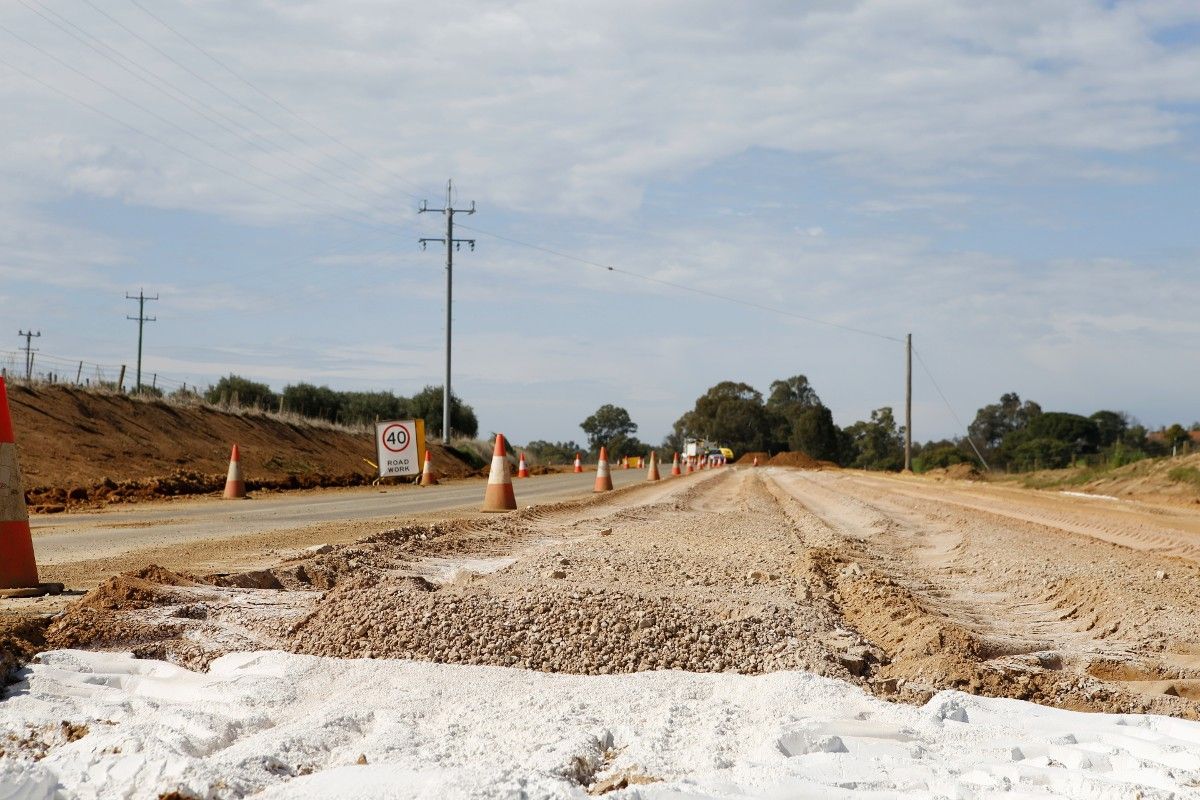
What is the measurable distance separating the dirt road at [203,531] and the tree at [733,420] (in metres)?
99.0

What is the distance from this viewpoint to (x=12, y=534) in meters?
6.98

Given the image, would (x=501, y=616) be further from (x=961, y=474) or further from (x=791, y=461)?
(x=791, y=461)

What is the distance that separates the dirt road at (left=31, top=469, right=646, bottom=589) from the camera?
8875 mm

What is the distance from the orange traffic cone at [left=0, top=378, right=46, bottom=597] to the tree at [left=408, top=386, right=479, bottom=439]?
6316 cm

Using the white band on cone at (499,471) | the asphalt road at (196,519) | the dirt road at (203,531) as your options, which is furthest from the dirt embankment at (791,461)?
the white band on cone at (499,471)

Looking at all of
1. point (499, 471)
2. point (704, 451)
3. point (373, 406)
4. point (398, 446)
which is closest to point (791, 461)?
point (704, 451)

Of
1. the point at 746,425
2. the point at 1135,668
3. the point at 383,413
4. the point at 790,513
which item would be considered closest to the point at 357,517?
the point at 790,513

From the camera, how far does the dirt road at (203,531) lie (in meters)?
8.88

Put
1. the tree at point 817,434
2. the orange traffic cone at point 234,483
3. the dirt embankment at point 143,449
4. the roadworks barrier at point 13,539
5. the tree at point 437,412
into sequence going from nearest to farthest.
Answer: the roadworks barrier at point 13,539 → the orange traffic cone at point 234,483 → the dirt embankment at point 143,449 → the tree at point 437,412 → the tree at point 817,434

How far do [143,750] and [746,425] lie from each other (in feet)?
A: 381

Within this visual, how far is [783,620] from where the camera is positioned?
5824mm

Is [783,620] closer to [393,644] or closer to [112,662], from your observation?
[393,644]

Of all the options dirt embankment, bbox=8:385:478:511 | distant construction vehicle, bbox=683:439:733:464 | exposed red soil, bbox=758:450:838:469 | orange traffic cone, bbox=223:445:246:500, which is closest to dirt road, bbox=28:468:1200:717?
orange traffic cone, bbox=223:445:246:500

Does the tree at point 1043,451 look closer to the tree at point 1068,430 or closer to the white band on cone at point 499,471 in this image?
the tree at point 1068,430
